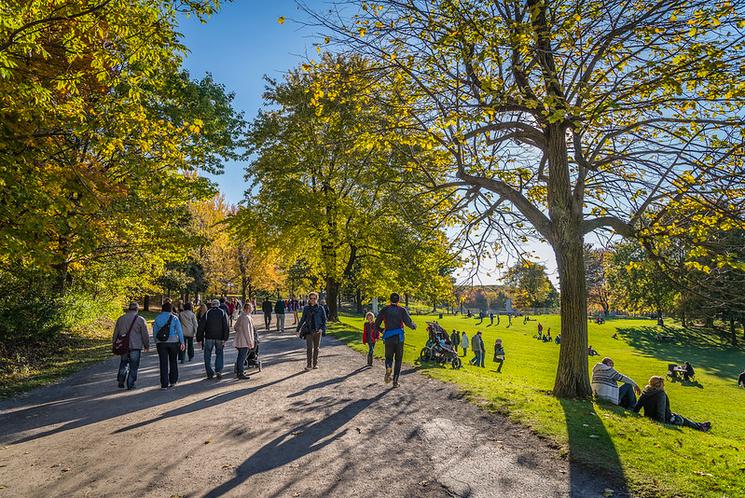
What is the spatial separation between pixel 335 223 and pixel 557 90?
1534 cm

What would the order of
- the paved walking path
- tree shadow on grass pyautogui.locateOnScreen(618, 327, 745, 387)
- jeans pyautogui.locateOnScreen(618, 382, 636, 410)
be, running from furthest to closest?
tree shadow on grass pyautogui.locateOnScreen(618, 327, 745, 387)
jeans pyautogui.locateOnScreen(618, 382, 636, 410)
the paved walking path

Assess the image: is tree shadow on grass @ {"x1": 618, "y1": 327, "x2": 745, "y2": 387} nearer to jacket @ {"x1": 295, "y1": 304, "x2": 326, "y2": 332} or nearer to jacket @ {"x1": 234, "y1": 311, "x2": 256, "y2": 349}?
jacket @ {"x1": 295, "y1": 304, "x2": 326, "y2": 332}

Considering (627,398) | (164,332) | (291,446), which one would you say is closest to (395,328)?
(291,446)

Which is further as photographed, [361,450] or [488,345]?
[488,345]

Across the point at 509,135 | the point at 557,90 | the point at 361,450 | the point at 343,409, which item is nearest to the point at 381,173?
the point at 509,135

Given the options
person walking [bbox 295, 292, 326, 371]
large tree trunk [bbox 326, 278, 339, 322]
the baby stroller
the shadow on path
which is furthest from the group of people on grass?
large tree trunk [bbox 326, 278, 339, 322]

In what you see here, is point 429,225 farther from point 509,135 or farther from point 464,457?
point 464,457

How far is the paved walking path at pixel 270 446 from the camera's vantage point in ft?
13.9

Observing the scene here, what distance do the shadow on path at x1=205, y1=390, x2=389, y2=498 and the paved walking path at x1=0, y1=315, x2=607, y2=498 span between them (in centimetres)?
2

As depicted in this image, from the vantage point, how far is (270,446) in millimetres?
5293

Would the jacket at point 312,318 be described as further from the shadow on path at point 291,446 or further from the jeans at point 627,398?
the jeans at point 627,398

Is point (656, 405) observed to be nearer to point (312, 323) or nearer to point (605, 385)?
point (605, 385)

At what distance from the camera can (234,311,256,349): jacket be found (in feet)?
31.3

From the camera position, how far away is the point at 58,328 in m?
14.3
